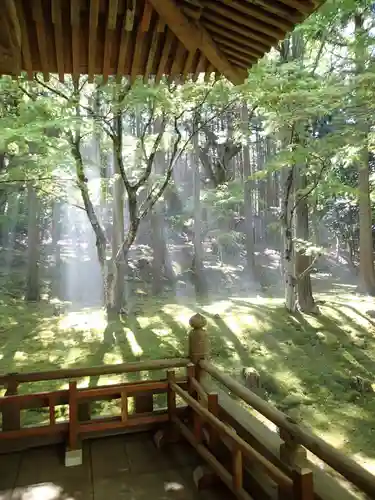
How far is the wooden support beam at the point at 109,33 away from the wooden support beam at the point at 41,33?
33 centimetres

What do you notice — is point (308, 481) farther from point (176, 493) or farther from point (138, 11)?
point (138, 11)

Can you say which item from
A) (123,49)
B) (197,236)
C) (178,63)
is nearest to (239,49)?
(178,63)

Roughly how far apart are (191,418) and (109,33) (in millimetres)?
3384

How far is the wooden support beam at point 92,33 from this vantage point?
6.88ft

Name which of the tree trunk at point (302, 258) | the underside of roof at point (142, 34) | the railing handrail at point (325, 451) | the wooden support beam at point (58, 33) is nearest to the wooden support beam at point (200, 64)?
the underside of roof at point (142, 34)

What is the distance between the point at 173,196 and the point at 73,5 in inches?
952

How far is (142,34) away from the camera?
2381 millimetres

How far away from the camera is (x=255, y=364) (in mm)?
8453

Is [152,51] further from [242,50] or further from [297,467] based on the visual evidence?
[297,467]

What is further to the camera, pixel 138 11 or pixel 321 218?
pixel 321 218

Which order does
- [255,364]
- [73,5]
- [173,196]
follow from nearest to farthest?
[73,5], [255,364], [173,196]

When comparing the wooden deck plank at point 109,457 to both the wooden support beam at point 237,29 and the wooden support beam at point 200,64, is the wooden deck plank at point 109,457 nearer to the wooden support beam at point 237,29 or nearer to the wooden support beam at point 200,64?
the wooden support beam at point 200,64

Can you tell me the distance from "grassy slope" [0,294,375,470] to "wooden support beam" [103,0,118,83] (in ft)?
17.4

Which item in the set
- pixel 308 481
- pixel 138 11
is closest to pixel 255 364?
pixel 308 481
